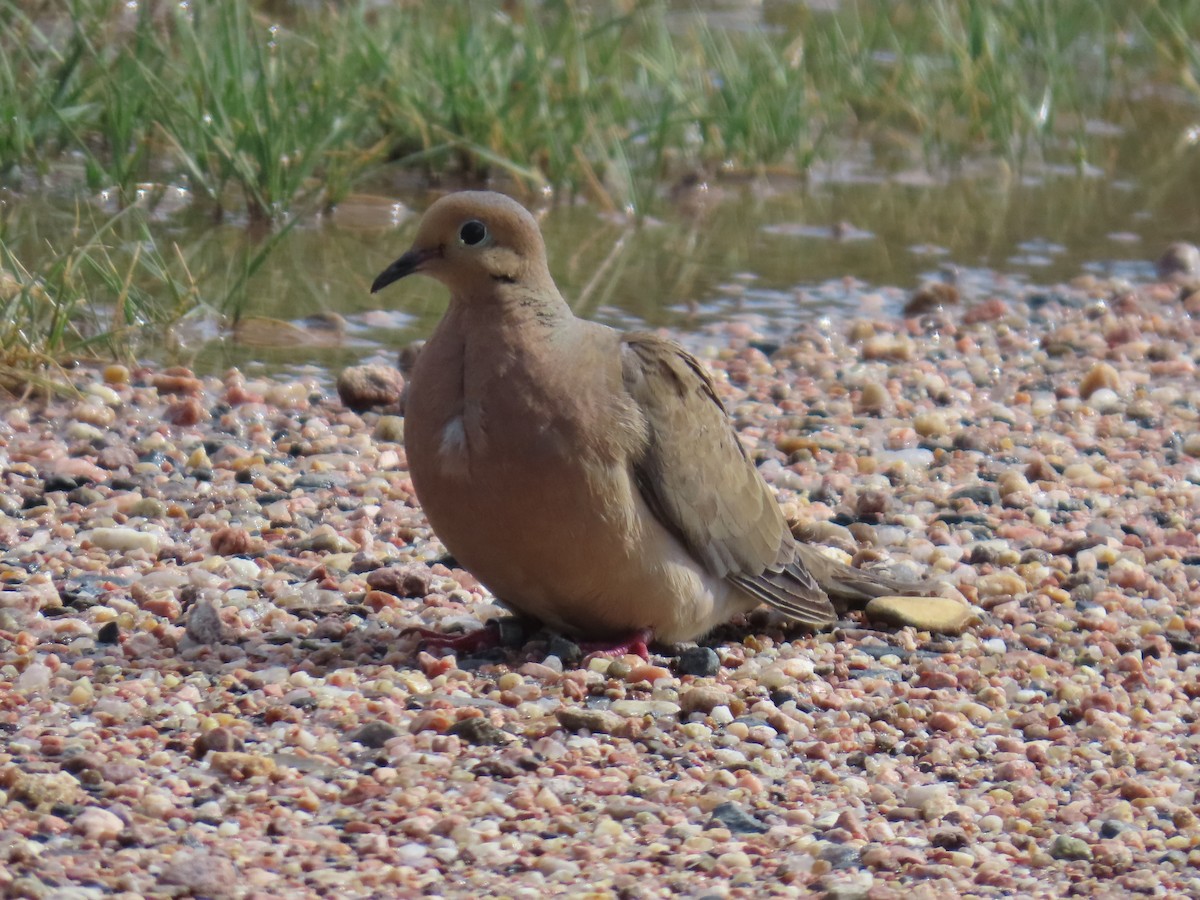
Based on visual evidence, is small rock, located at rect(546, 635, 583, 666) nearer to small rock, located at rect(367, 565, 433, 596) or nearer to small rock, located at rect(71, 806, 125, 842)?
small rock, located at rect(367, 565, 433, 596)

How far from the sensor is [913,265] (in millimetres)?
8742

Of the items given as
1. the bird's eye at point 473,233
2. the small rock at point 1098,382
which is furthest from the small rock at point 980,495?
the bird's eye at point 473,233

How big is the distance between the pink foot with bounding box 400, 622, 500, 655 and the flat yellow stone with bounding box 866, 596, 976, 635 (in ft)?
3.25

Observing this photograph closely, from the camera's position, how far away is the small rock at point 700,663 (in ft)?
14.2

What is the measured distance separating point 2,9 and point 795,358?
406cm

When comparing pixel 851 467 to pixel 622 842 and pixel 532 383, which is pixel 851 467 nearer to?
pixel 532 383

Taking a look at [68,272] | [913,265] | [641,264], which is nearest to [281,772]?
[68,272]

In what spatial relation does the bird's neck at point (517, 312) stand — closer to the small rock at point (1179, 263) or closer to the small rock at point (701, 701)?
the small rock at point (701, 701)

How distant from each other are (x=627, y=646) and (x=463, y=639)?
37cm

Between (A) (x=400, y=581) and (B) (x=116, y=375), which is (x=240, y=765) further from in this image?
(B) (x=116, y=375)

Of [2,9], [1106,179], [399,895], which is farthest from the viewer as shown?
[1106,179]

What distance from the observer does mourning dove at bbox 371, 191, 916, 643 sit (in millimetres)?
4012

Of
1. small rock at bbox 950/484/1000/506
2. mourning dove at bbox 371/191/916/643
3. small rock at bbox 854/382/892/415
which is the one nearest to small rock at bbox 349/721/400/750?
mourning dove at bbox 371/191/916/643

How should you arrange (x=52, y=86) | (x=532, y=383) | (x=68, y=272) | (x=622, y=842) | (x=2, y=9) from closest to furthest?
(x=622, y=842) → (x=532, y=383) → (x=68, y=272) → (x=52, y=86) → (x=2, y=9)
